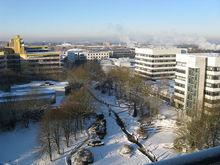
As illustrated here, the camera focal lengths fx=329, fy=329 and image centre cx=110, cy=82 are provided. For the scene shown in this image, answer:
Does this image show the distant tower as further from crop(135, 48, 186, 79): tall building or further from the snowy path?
the snowy path

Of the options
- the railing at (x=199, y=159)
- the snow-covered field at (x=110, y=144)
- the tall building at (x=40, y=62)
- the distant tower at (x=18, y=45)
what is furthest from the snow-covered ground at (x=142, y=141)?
the distant tower at (x=18, y=45)

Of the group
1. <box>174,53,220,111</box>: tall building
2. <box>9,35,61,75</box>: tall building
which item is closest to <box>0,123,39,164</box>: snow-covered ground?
<box>174,53,220,111</box>: tall building

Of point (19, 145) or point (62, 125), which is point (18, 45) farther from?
point (62, 125)

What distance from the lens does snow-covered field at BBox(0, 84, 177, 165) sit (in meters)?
11.0

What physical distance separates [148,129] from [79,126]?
303 cm

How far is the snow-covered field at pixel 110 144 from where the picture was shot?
434 inches

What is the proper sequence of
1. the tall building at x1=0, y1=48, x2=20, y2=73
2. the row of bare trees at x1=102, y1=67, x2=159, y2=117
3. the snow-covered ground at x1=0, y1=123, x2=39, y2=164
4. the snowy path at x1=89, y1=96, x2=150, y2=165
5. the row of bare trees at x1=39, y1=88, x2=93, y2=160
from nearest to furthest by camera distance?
the snowy path at x1=89, y1=96, x2=150, y2=165, the snow-covered ground at x1=0, y1=123, x2=39, y2=164, the row of bare trees at x1=39, y1=88, x2=93, y2=160, the row of bare trees at x1=102, y1=67, x2=159, y2=117, the tall building at x1=0, y1=48, x2=20, y2=73

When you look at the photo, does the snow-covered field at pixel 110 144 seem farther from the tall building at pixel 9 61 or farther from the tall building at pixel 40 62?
the tall building at pixel 9 61

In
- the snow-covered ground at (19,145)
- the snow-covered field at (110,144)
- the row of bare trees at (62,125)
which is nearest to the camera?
Answer: the snow-covered field at (110,144)

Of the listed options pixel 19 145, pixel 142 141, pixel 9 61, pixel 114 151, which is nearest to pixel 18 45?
pixel 9 61

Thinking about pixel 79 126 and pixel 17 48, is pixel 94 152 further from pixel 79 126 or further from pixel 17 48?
pixel 17 48

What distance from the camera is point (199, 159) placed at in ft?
3.17

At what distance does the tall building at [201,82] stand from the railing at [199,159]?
15228mm

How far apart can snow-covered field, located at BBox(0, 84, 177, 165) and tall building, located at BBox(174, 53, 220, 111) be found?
1.64 meters
